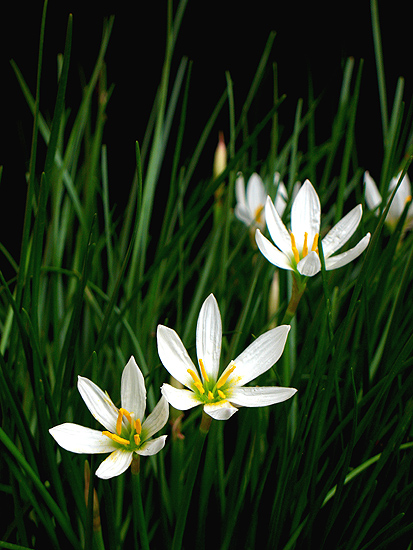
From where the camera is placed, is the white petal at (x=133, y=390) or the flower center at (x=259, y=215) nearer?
the white petal at (x=133, y=390)

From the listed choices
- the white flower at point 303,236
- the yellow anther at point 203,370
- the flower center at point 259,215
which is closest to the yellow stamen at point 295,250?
the white flower at point 303,236

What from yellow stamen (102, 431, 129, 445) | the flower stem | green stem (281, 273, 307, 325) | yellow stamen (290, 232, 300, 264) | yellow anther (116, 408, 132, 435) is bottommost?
the flower stem

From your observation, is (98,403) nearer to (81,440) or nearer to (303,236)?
(81,440)

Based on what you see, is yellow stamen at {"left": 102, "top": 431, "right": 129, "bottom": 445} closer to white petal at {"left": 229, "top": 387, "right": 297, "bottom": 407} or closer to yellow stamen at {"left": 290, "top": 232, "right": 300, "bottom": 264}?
white petal at {"left": 229, "top": 387, "right": 297, "bottom": 407}

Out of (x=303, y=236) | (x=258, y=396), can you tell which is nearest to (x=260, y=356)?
(x=258, y=396)

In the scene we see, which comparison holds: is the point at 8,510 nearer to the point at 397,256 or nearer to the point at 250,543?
the point at 250,543

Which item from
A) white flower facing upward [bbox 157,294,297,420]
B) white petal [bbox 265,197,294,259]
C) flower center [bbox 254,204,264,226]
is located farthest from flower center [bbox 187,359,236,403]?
flower center [bbox 254,204,264,226]

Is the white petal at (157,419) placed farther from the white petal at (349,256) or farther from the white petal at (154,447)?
the white petal at (349,256)
